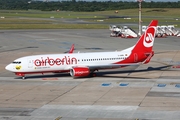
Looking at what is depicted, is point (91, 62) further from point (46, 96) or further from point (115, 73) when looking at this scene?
point (46, 96)

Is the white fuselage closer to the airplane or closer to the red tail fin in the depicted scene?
the airplane

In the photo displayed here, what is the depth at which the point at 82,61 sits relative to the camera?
170ft

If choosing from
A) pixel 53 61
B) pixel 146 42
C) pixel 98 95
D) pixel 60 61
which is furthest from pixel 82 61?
pixel 98 95

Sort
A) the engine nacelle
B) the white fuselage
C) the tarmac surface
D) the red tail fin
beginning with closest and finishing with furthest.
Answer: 1. the tarmac surface
2. the engine nacelle
3. the white fuselage
4. the red tail fin

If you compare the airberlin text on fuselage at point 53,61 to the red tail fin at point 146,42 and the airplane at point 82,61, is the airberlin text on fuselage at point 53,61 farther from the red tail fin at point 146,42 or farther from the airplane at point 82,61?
the red tail fin at point 146,42

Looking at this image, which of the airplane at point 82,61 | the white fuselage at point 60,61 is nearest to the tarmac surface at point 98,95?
the airplane at point 82,61

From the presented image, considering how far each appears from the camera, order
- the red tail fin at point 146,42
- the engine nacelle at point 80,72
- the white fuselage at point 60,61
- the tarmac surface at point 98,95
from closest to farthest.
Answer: the tarmac surface at point 98,95
the engine nacelle at point 80,72
the white fuselage at point 60,61
the red tail fin at point 146,42

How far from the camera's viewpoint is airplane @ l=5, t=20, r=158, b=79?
1996 inches

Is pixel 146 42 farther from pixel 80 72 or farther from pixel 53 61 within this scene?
pixel 53 61

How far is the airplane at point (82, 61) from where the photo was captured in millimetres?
50688

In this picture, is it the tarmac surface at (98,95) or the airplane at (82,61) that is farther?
the airplane at (82,61)

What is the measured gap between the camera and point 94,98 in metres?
40.5

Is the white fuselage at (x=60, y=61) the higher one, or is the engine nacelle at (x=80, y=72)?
the white fuselage at (x=60, y=61)

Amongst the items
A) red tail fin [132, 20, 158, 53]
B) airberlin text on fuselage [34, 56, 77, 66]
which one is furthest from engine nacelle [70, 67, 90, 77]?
red tail fin [132, 20, 158, 53]
